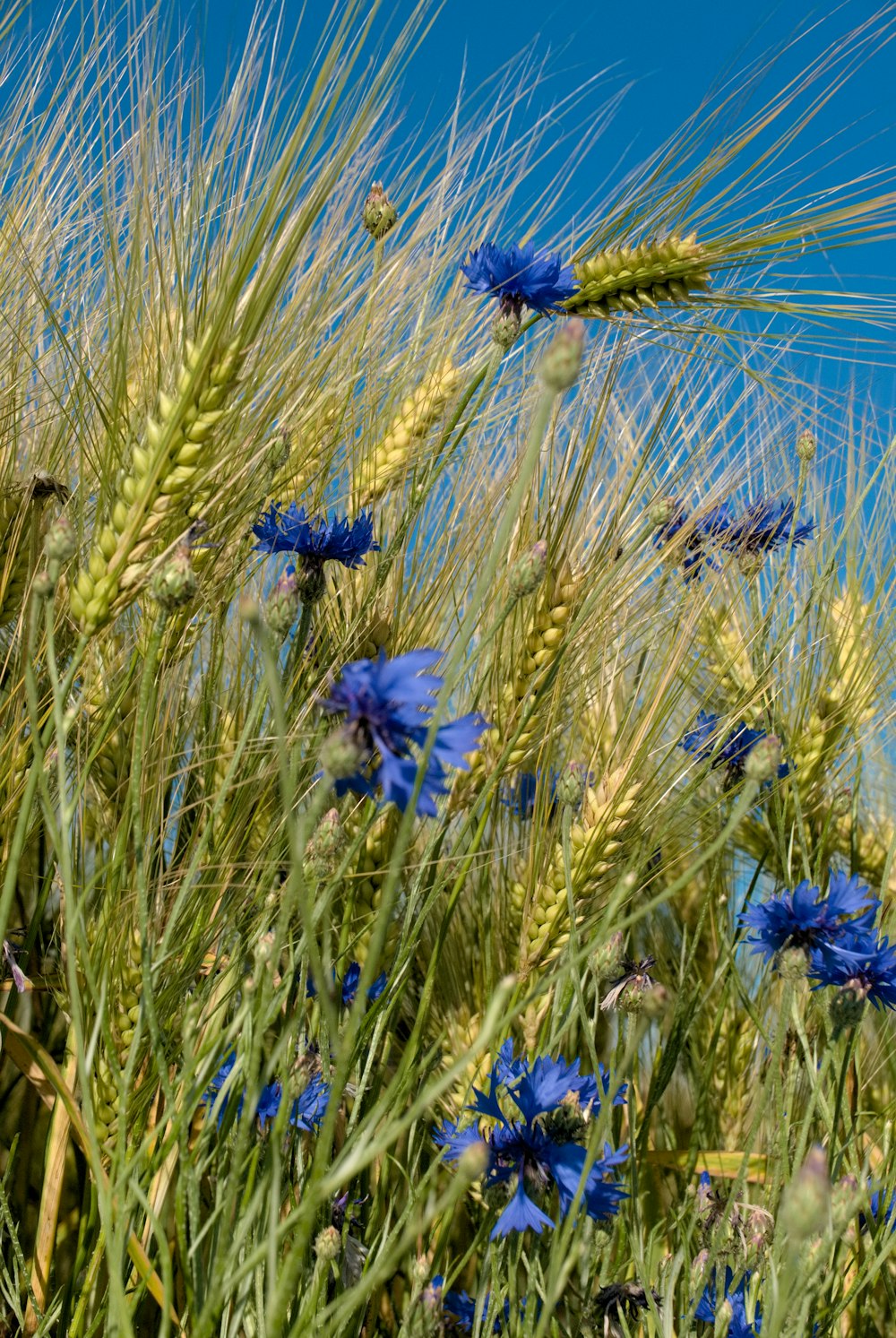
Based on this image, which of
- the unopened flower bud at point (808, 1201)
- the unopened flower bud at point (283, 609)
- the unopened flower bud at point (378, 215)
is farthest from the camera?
the unopened flower bud at point (378, 215)

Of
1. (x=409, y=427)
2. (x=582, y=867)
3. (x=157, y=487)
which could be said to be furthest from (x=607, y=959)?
(x=409, y=427)

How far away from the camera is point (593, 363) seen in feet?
4.18

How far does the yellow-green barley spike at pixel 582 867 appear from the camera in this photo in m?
0.98

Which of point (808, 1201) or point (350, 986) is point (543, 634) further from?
point (808, 1201)

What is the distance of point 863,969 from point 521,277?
625 millimetres

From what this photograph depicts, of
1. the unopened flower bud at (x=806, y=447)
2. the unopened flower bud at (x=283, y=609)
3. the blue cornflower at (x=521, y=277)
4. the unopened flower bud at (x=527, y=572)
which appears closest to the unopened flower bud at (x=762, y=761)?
the unopened flower bud at (x=527, y=572)

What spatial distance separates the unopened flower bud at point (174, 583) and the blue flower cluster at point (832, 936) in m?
0.48

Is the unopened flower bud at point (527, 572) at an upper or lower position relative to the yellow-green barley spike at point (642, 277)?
lower

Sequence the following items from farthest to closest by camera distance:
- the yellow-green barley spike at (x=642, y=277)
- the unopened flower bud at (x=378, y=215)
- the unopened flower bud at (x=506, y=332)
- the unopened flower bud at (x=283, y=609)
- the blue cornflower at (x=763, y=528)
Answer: the blue cornflower at (x=763, y=528)
the unopened flower bud at (x=378, y=215)
the yellow-green barley spike at (x=642, y=277)
the unopened flower bud at (x=506, y=332)
the unopened flower bud at (x=283, y=609)

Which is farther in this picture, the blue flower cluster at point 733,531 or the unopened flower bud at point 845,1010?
the blue flower cluster at point 733,531

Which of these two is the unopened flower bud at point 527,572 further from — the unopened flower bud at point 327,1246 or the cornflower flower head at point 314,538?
the unopened flower bud at point 327,1246

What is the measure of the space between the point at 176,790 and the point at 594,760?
372 millimetres

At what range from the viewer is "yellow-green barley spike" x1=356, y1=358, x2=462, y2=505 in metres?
1.12

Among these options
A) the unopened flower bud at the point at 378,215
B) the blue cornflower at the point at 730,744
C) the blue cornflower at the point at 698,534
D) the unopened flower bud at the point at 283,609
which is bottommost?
the unopened flower bud at the point at 283,609
